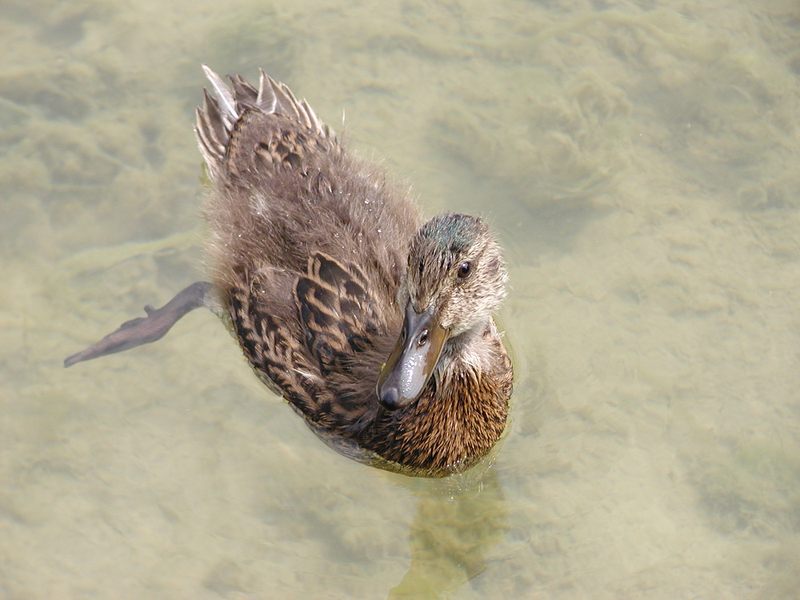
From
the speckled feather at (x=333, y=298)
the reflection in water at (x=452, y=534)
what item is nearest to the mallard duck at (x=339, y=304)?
the speckled feather at (x=333, y=298)

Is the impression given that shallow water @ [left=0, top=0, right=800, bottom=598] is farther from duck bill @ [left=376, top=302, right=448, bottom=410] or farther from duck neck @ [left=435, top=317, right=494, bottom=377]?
duck bill @ [left=376, top=302, right=448, bottom=410]

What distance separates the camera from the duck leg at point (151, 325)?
573cm

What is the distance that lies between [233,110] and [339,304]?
4.95 ft

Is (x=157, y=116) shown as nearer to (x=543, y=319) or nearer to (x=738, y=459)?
(x=543, y=319)

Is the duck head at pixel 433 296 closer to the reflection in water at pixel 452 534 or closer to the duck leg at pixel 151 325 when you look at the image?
the reflection in water at pixel 452 534

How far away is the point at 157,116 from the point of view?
678 cm

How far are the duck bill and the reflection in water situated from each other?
0.86 meters

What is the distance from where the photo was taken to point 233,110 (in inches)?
242

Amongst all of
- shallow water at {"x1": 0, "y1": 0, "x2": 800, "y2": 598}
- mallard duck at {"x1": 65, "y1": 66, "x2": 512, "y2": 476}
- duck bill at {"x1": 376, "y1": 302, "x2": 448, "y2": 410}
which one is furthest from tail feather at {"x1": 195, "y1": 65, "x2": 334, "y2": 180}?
duck bill at {"x1": 376, "y1": 302, "x2": 448, "y2": 410}

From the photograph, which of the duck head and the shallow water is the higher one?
the duck head

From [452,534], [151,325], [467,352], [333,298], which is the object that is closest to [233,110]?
[151,325]

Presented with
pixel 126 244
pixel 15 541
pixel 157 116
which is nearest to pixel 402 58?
pixel 157 116

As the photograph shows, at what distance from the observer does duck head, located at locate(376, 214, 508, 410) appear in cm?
457

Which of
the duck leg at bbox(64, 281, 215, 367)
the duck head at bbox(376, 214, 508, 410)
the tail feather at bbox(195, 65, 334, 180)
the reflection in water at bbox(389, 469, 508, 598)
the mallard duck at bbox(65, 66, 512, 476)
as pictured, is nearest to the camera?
the duck head at bbox(376, 214, 508, 410)
